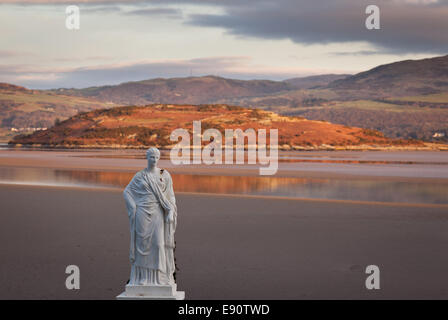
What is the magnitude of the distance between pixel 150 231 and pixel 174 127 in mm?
82005

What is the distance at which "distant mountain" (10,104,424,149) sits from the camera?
80.6m

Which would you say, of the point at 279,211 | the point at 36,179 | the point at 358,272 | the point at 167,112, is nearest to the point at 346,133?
the point at 167,112

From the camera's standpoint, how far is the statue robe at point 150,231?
644cm

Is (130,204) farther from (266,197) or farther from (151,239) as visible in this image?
(266,197)

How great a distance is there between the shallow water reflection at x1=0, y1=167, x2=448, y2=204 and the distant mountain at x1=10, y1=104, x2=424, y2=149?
160 feet

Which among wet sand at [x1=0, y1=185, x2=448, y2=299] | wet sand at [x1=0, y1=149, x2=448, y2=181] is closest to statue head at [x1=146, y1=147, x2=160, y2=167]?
wet sand at [x1=0, y1=185, x2=448, y2=299]

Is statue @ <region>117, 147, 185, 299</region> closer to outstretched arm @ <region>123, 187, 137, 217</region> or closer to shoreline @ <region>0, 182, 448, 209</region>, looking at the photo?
outstretched arm @ <region>123, 187, 137, 217</region>

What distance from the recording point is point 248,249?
375 inches

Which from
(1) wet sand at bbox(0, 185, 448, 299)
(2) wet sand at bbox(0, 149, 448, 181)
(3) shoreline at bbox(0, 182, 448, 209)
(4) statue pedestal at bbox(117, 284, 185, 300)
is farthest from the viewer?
(2) wet sand at bbox(0, 149, 448, 181)

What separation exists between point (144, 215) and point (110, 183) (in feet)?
55.8

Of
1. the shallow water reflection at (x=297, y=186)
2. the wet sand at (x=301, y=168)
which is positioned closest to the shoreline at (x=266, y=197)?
the shallow water reflection at (x=297, y=186)

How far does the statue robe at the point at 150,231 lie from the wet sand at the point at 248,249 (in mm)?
678

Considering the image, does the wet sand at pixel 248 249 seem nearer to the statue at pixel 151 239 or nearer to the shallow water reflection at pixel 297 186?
the statue at pixel 151 239

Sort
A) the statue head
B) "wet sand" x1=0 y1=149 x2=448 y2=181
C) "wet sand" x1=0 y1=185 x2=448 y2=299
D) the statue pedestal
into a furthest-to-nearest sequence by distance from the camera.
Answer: "wet sand" x1=0 y1=149 x2=448 y2=181, "wet sand" x1=0 y1=185 x2=448 y2=299, the statue head, the statue pedestal
